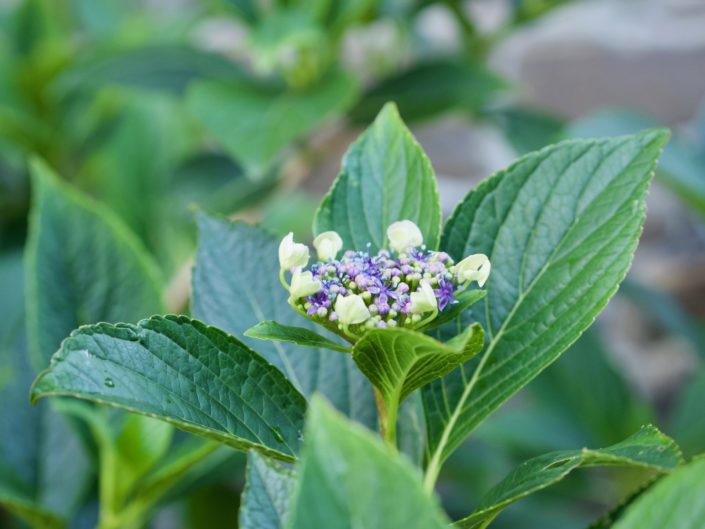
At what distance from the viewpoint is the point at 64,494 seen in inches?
21.5

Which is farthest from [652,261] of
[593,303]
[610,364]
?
[593,303]

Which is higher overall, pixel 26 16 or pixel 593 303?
pixel 26 16

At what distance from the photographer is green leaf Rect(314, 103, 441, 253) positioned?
0.35m

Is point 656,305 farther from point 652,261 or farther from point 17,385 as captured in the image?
point 17,385

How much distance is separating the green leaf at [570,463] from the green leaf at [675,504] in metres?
0.04

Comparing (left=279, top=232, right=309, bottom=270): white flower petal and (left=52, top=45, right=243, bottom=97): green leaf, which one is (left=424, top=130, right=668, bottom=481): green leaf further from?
(left=52, top=45, right=243, bottom=97): green leaf

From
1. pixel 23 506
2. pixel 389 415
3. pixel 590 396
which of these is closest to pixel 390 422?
pixel 389 415

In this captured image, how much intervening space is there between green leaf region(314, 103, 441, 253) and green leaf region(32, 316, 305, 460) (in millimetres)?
68

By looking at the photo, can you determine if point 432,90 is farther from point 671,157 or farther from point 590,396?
point 590,396

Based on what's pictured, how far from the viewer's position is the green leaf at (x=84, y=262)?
0.50 metres

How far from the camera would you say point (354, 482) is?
20 cm

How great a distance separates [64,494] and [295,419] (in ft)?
0.94

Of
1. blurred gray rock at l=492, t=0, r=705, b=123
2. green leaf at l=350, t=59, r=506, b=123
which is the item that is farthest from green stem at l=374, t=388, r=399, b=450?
blurred gray rock at l=492, t=0, r=705, b=123

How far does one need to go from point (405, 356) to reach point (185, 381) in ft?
0.24
